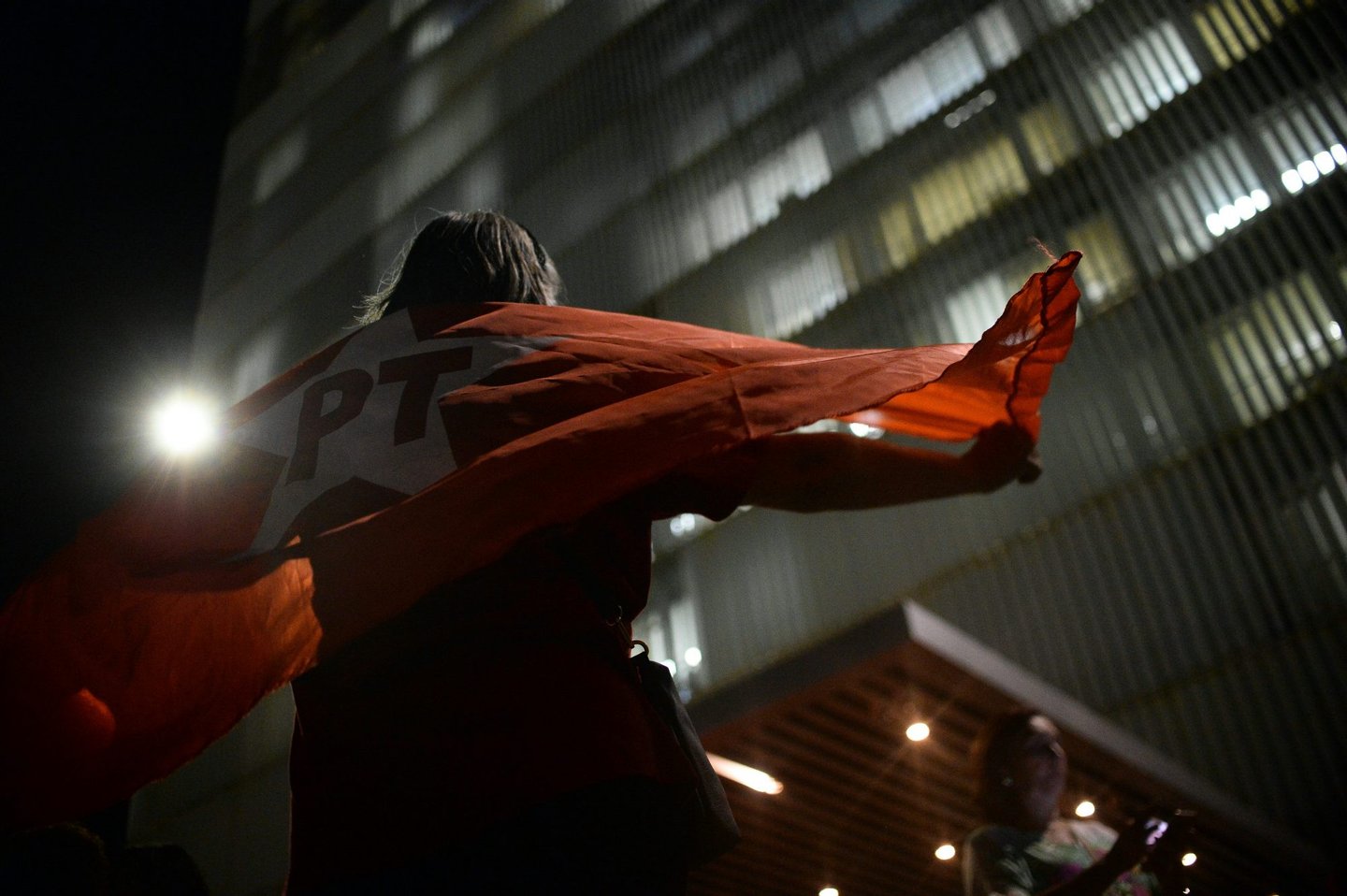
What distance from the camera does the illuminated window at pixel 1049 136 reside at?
25.3 ft

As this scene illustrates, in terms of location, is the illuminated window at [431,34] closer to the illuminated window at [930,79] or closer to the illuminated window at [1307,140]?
the illuminated window at [930,79]

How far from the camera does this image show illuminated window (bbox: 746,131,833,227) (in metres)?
9.34

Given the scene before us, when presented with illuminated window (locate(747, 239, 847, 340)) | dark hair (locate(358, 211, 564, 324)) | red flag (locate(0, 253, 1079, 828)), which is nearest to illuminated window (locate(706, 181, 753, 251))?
illuminated window (locate(747, 239, 847, 340))

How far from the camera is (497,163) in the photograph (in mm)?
12469

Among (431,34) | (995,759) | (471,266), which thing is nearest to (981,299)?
(995,759)

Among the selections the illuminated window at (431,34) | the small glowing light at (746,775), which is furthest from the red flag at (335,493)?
the illuminated window at (431,34)

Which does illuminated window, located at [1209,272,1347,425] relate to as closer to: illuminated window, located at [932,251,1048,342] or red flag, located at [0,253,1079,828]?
illuminated window, located at [932,251,1048,342]

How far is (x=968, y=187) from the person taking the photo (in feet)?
26.8

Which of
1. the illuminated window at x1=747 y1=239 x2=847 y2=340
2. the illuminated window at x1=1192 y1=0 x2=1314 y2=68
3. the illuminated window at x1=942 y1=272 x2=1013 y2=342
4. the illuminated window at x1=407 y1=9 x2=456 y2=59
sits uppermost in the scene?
the illuminated window at x1=407 y1=9 x2=456 y2=59

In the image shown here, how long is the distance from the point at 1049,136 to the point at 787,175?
2427 mm

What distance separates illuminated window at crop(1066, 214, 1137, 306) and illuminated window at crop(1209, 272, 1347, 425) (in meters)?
0.80

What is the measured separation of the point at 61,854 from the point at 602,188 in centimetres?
971

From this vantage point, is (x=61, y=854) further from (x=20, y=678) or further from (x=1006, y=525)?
(x=1006, y=525)

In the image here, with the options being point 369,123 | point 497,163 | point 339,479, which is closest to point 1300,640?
point 339,479
